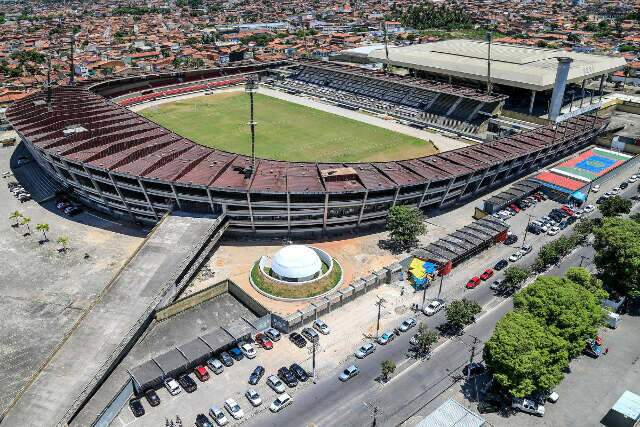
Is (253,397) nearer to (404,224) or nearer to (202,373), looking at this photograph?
(202,373)

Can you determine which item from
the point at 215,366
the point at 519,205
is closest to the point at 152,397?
the point at 215,366

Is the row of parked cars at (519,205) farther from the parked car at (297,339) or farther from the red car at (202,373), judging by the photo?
the red car at (202,373)

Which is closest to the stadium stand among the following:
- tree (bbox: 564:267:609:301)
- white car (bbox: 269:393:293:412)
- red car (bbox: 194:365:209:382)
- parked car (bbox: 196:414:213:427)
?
tree (bbox: 564:267:609:301)

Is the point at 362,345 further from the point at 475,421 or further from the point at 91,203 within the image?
the point at 91,203

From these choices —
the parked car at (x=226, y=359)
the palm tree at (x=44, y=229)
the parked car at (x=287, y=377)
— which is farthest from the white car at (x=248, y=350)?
the palm tree at (x=44, y=229)

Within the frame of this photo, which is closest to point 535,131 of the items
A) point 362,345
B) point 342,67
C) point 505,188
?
point 505,188

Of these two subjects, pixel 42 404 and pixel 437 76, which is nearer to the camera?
pixel 42 404

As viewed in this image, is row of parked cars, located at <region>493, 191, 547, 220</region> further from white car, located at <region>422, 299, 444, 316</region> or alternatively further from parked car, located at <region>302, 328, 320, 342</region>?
parked car, located at <region>302, 328, 320, 342</region>
